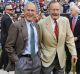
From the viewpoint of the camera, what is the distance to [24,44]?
5281mm

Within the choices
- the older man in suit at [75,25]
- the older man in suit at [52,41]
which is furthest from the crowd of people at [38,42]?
the older man in suit at [75,25]

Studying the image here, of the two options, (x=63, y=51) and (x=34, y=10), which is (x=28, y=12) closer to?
(x=34, y=10)

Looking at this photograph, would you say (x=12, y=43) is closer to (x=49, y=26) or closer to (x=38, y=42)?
(x=38, y=42)

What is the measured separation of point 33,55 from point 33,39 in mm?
244

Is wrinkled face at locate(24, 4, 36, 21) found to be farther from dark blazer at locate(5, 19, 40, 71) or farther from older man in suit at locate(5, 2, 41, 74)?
dark blazer at locate(5, 19, 40, 71)

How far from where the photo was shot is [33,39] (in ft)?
17.4

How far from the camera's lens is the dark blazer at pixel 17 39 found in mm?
5262

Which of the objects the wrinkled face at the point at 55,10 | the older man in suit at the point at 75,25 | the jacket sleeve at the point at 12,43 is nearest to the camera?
the jacket sleeve at the point at 12,43

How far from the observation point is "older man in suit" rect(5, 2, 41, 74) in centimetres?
527

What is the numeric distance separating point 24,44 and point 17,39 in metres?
0.13

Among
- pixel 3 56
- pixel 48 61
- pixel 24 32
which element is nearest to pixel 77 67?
pixel 3 56

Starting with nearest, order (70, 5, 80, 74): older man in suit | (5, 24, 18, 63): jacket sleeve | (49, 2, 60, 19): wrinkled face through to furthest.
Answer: (5, 24, 18, 63): jacket sleeve < (49, 2, 60, 19): wrinkled face < (70, 5, 80, 74): older man in suit

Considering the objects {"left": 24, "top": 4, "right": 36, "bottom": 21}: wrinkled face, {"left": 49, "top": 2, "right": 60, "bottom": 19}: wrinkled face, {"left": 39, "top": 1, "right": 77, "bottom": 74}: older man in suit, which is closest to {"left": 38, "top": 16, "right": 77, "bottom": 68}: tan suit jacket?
{"left": 39, "top": 1, "right": 77, "bottom": 74}: older man in suit

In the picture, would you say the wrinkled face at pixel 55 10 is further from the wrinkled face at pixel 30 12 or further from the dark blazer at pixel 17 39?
the dark blazer at pixel 17 39
